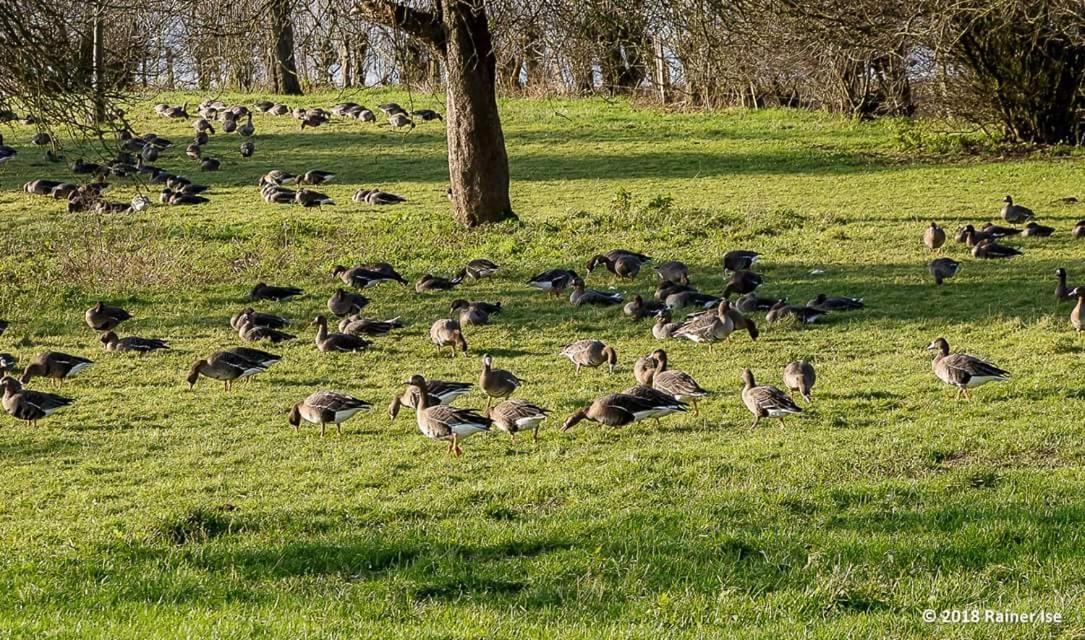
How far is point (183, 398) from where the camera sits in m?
13.8

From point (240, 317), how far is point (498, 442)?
20.0 feet

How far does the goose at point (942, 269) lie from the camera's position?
17719mm

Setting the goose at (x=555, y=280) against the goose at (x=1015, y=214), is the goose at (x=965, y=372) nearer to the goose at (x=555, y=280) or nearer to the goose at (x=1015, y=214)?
the goose at (x=555, y=280)

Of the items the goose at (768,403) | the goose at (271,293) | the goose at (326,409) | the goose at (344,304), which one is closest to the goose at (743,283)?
the goose at (344,304)

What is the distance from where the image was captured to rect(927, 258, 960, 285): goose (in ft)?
58.1

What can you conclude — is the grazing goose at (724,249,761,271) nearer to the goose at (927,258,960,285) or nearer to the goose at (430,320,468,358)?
the goose at (927,258,960,285)

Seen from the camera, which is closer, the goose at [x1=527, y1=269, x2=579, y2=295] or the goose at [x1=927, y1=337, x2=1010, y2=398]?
the goose at [x1=927, y1=337, x2=1010, y2=398]

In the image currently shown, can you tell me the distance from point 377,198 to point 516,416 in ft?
53.6

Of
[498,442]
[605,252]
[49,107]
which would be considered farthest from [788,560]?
[605,252]

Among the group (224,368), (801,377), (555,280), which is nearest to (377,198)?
(555,280)

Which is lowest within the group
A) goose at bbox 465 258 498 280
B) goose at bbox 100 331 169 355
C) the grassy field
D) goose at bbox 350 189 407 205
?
the grassy field

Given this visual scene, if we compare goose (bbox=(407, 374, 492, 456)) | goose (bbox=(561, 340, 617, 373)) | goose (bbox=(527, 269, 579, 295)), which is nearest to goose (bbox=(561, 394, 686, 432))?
goose (bbox=(407, 374, 492, 456))

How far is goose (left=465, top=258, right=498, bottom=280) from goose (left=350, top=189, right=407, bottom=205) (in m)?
7.76

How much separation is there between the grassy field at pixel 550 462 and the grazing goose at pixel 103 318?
43 centimetres
